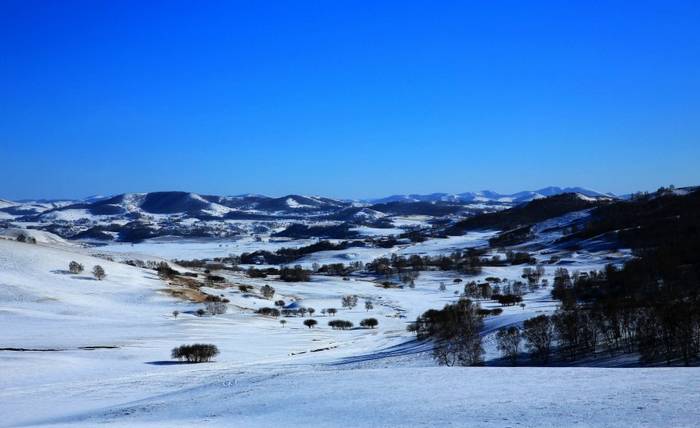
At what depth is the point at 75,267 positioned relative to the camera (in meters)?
81.6

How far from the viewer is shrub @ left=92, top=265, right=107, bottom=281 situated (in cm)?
8100

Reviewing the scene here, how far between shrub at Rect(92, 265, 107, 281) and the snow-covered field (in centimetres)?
128

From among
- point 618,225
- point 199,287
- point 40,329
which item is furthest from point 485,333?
point 618,225

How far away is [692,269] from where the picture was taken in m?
74.9

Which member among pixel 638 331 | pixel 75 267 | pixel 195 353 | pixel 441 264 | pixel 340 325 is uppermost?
pixel 75 267

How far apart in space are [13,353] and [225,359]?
14.5 meters

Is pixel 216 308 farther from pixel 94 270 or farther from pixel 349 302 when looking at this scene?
pixel 94 270

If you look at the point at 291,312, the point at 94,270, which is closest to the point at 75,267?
the point at 94,270

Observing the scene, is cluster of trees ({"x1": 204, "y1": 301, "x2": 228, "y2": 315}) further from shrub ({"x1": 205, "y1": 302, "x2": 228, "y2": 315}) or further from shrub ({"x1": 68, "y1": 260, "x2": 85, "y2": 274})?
shrub ({"x1": 68, "y1": 260, "x2": 85, "y2": 274})

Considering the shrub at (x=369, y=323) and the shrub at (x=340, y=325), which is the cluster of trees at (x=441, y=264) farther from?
the shrub at (x=340, y=325)

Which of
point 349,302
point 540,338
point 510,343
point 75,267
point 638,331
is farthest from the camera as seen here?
point 349,302

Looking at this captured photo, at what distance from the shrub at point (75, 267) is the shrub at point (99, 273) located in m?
1.95

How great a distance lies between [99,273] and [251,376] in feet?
207

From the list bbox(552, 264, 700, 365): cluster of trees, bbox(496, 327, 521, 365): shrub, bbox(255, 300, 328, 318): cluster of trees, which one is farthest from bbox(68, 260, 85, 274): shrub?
bbox(552, 264, 700, 365): cluster of trees
